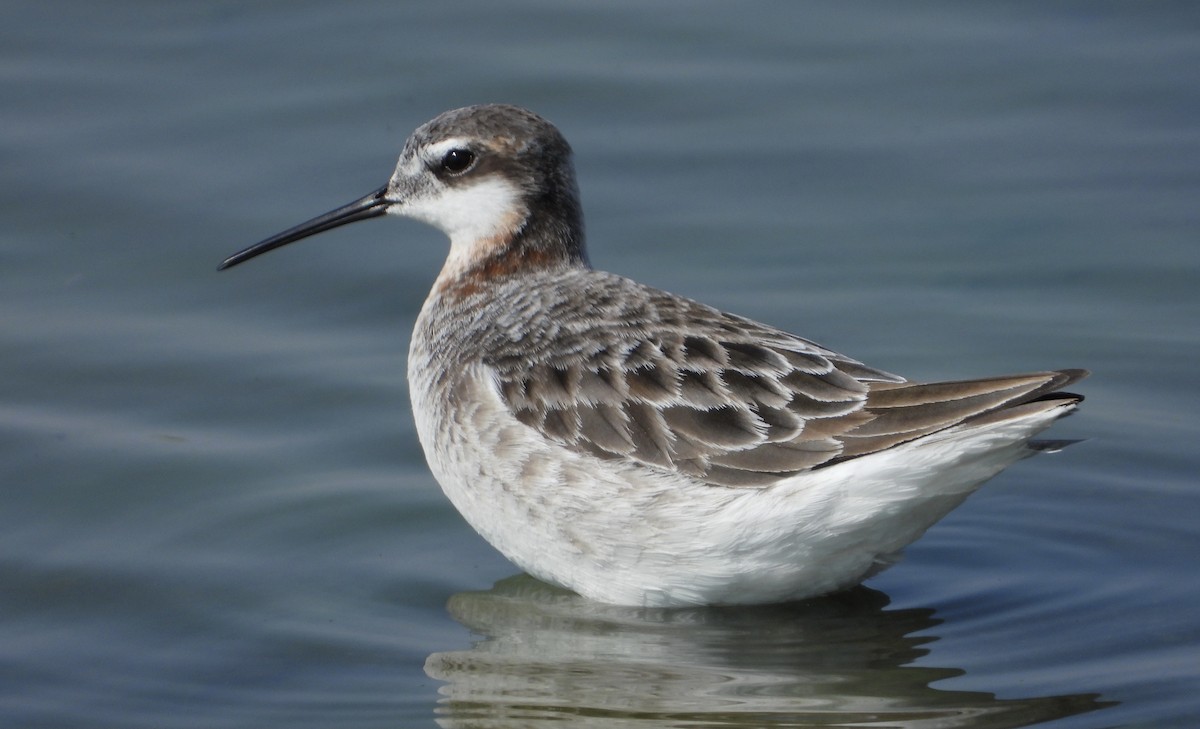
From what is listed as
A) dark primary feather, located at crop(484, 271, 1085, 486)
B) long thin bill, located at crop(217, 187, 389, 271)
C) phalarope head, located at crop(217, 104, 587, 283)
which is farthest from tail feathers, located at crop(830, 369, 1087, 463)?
long thin bill, located at crop(217, 187, 389, 271)

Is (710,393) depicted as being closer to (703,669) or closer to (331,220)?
(703,669)

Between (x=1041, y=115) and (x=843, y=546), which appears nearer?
(x=843, y=546)

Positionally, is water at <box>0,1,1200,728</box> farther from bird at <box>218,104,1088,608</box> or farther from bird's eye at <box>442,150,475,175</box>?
bird's eye at <box>442,150,475,175</box>

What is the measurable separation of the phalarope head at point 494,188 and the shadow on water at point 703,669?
1.58 metres

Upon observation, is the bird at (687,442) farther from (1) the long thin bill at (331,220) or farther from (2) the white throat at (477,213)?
(1) the long thin bill at (331,220)

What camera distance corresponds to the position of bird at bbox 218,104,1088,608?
6668 mm

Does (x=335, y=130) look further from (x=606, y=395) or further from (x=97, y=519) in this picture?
(x=606, y=395)

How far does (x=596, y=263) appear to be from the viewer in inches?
396

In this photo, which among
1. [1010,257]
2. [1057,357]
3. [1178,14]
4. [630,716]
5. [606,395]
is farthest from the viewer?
[1178,14]

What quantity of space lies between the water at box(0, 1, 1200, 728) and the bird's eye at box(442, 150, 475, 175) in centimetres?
135

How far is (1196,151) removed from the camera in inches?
424

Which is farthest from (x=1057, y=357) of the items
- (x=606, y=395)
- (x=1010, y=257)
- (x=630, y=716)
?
(x=630, y=716)

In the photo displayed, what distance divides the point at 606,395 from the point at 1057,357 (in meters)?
3.03

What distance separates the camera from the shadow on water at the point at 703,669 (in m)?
6.58
